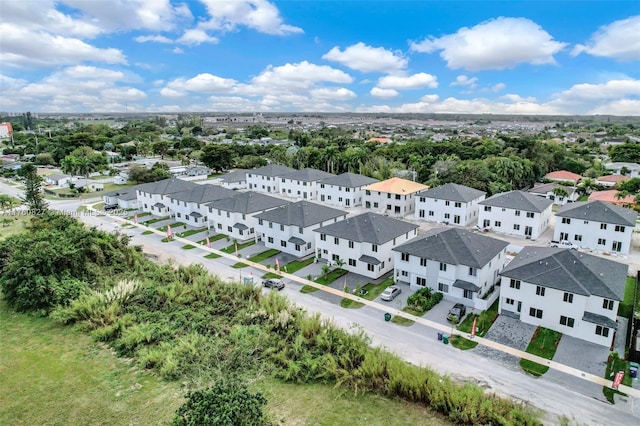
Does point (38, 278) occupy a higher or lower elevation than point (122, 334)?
higher

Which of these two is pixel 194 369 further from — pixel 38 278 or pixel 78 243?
pixel 78 243

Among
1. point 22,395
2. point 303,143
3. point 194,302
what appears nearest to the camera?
point 22,395

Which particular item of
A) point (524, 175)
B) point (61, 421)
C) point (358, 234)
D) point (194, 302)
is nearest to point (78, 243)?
point (194, 302)

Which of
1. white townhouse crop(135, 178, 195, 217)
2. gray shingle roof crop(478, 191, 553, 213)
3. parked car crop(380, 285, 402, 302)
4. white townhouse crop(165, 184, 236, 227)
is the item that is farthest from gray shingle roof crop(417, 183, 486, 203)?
white townhouse crop(135, 178, 195, 217)

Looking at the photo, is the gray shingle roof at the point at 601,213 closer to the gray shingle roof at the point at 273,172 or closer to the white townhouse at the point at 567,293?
the white townhouse at the point at 567,293

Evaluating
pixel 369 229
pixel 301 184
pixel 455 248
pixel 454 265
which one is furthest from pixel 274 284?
pixel 301 184
